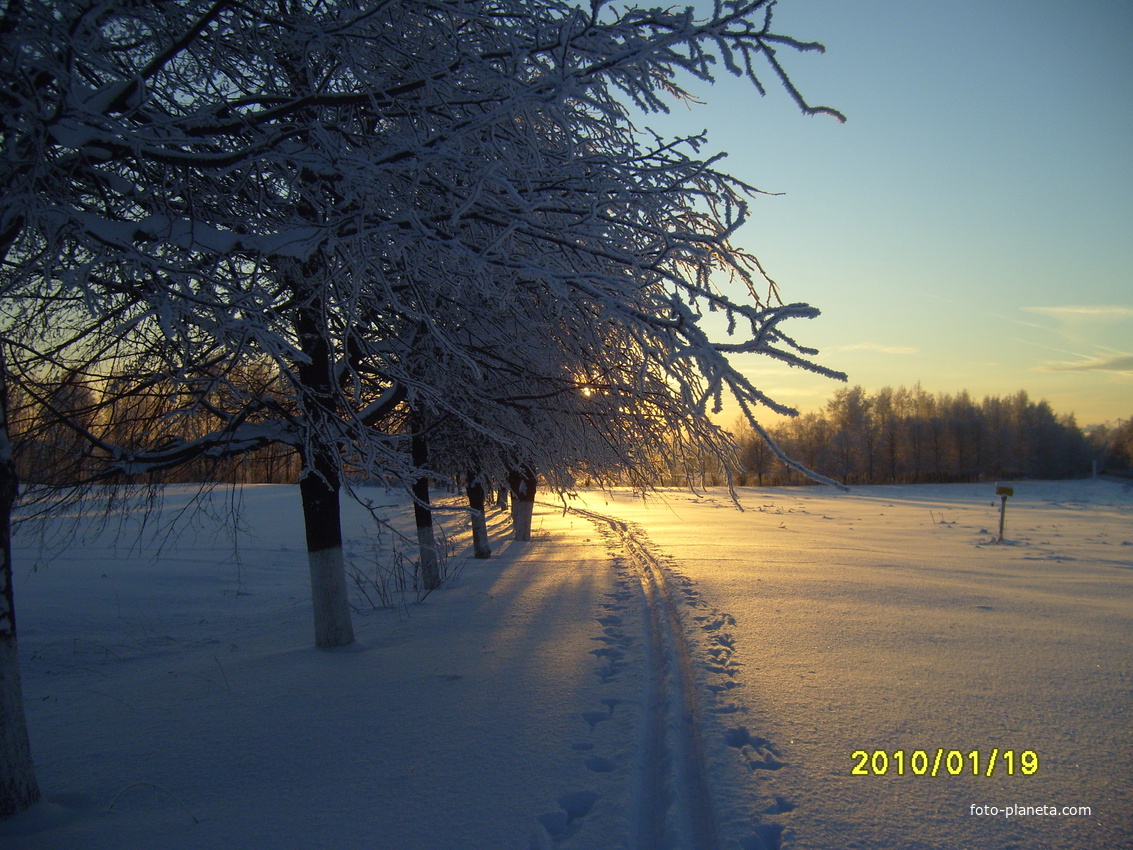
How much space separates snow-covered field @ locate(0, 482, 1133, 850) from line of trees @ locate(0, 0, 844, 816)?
4.00 feet

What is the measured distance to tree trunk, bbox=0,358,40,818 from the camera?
10.4ft

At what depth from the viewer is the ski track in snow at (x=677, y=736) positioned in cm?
296

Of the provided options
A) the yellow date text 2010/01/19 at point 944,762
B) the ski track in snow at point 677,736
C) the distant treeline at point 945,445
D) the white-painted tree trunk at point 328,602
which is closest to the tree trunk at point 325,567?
the white-painted tree trunk at point 328,602

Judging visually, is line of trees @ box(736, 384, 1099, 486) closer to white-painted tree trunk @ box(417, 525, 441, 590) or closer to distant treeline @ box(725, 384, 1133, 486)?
distant treeline @ box(725, 384, 1133, 486)

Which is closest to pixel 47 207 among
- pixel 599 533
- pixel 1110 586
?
pixel 1110 586

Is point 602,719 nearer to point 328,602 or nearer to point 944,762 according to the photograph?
point 944,762

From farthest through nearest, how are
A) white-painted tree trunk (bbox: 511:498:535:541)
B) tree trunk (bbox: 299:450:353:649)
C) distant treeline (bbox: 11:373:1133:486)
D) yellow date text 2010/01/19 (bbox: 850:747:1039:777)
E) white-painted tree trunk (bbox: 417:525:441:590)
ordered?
distant treeline (bbox: 11:373:1133:486) < white-painted tree trunk (bbox: 511:498:535:541) < white-painted tree trunk (bbox: 417:525:441:590) < tree trunk (bbox: 299:450:353:649) < yellow date text 2010/01/19 (bbox: 850:747:1039:777)

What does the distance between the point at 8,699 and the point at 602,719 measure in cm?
352

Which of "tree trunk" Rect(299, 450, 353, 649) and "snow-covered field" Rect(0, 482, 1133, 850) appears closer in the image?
"snow-covered field" Rect(0, 482, 1133, 850)

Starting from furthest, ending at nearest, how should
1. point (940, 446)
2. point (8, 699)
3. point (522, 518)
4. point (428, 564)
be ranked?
point (940, 446), point (522, 518), point (428, 564), point (8, 699)

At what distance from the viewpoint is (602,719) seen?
14.0ft

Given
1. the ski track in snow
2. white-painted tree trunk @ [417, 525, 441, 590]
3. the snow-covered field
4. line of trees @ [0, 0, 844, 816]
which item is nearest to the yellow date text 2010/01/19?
the snow-covered field

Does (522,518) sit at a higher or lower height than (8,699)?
lower

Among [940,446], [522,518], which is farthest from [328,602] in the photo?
[940,446]
